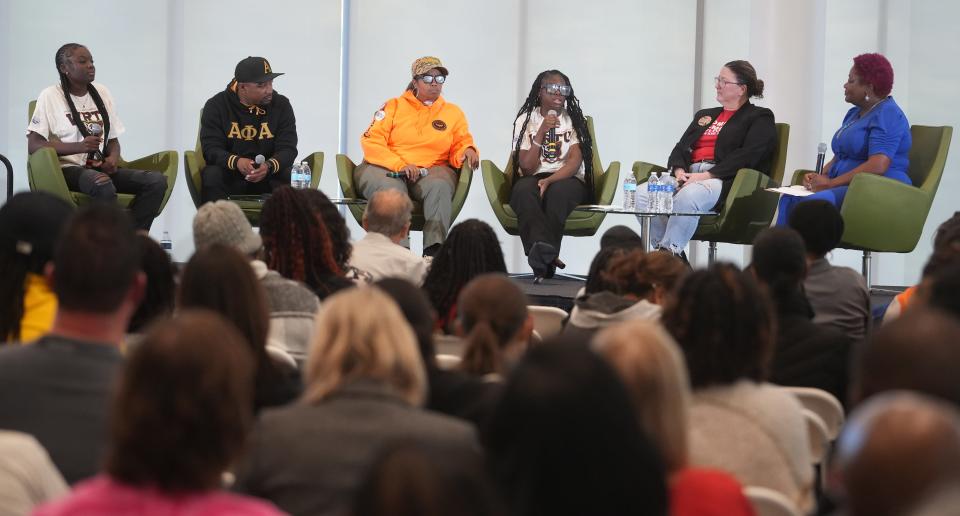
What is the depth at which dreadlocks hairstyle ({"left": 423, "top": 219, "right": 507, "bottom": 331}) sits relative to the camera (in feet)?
12.2

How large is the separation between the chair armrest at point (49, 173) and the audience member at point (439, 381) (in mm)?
4513

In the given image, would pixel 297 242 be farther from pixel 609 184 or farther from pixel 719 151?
pixel 719 151

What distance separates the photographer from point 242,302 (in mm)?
2273

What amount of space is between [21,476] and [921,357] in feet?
3.73

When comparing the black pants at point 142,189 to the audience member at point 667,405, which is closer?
the audience member at point 667,405

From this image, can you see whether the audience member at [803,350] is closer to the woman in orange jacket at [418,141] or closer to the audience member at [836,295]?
the audience member at [836,295]

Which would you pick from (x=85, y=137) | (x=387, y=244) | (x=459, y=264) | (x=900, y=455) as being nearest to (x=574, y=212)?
(x=387, y=244)

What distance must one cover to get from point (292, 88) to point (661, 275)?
20.1 feet

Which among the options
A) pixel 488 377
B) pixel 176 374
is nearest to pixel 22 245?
pixel 488 377

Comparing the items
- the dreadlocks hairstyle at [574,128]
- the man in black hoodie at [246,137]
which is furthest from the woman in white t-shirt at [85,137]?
the dreadlocks hairstyle at [574,128]

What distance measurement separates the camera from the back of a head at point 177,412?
1286 millimetres

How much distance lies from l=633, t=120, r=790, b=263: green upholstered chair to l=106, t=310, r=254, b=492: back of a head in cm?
539

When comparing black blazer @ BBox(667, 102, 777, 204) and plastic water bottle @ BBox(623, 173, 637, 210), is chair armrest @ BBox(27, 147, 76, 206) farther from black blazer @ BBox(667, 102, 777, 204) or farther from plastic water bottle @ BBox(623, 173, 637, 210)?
black blazer @ BBox(667, 102, 777, 204)

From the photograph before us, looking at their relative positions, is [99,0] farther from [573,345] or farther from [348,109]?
[573,345]
